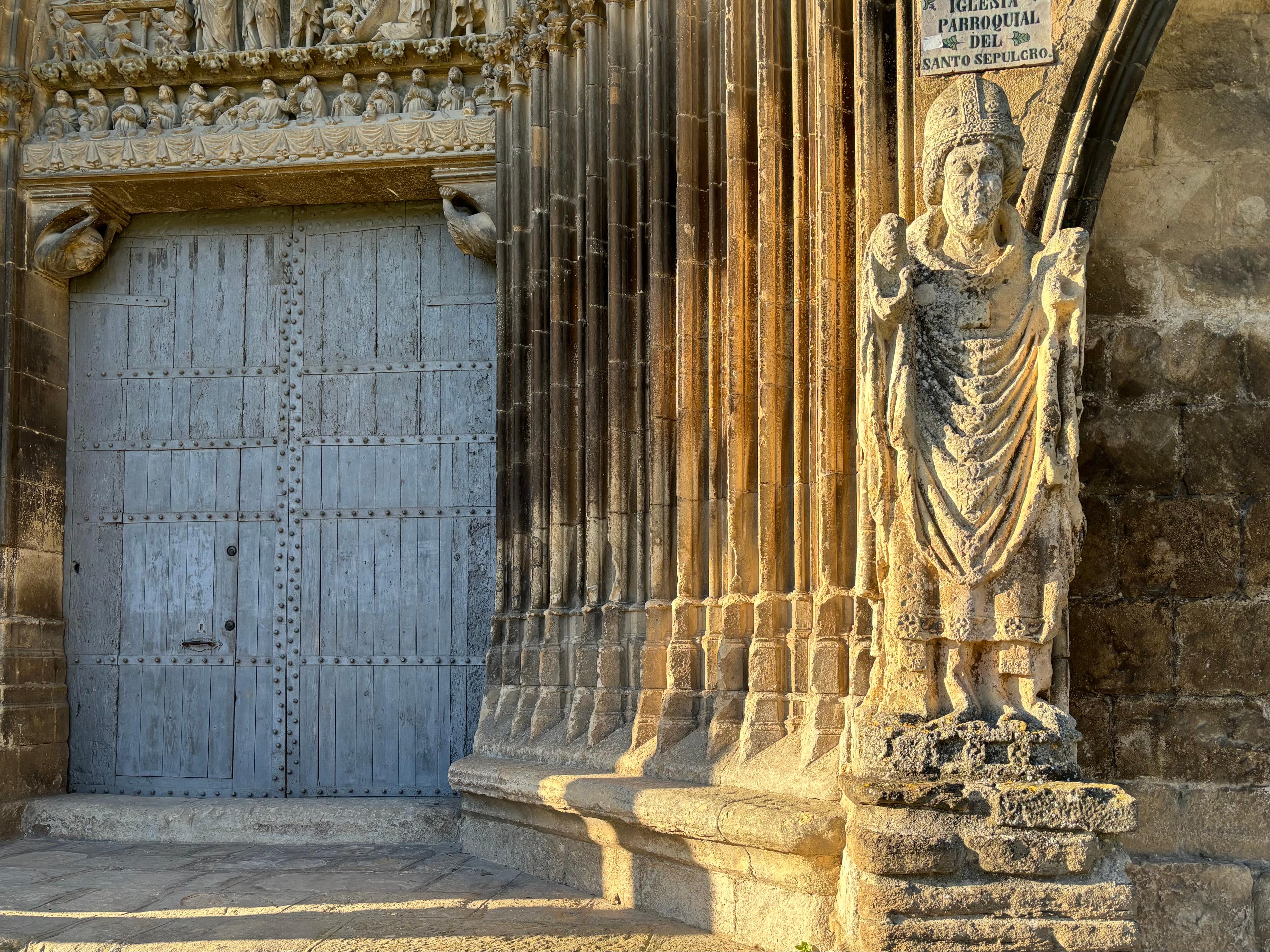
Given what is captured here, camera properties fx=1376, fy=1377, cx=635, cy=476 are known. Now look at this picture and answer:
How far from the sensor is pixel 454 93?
26.1 ft

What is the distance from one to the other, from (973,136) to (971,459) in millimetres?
1024

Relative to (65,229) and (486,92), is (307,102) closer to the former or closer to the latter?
(486,92)

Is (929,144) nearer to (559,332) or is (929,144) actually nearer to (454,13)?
(559,332)

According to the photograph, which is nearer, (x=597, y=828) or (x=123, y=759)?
(x=597, y=828)

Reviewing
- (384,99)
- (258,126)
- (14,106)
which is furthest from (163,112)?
(384,99)

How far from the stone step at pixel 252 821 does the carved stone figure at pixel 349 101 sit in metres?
3.95

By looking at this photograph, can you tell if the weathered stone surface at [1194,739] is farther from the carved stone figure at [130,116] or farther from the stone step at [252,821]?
the carved stone figure at [130,116]

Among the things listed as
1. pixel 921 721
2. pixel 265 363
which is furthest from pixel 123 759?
pixel 921 721

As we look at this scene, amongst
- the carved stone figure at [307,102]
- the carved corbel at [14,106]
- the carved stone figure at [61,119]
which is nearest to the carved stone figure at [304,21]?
the carved stone figure at [307,102]

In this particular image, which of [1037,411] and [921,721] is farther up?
[1037,411]

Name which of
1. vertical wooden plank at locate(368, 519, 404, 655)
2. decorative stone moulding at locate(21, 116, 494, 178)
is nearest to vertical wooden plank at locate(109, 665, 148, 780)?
vertical wooden plank at locate(368, 519, 404, 655)

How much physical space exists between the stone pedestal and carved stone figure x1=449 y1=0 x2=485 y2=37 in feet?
18.1

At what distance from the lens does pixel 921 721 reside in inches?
166

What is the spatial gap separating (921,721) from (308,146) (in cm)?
535
